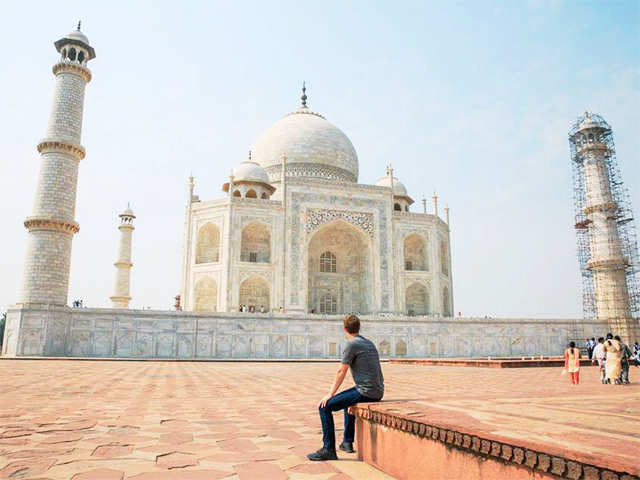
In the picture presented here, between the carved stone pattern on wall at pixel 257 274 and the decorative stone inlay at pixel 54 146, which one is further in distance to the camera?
the carved stone pattern on wall at pixel 257 274

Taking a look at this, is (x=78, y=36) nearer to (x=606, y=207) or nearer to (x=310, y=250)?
(x=310, y=250)

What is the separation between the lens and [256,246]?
24.8 m

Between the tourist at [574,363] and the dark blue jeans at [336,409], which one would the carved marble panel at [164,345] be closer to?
the tourist at [574,363]

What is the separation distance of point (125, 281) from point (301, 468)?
25616mm

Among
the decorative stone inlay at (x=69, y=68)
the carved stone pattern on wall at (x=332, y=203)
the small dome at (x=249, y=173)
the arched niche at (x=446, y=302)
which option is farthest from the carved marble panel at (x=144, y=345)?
the arched niche at (x=446, y=302)

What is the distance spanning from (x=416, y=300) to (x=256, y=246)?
868 centimetres

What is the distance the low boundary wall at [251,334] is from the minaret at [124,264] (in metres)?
9.67

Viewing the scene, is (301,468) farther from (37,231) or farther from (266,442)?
(37,231)

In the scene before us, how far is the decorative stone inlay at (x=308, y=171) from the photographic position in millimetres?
28562

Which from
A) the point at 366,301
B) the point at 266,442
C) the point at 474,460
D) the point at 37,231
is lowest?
the point at 266,442

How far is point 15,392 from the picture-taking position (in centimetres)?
594

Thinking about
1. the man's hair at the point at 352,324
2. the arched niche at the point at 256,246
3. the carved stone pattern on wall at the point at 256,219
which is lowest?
the man's hair at the point at 352,324

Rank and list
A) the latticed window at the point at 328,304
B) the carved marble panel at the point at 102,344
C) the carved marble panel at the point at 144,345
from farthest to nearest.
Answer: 1. the latticed window at the point at 328,304
2. the carved marble panel at the point at 144,345
3. the carved marble panel at the point at 102,344

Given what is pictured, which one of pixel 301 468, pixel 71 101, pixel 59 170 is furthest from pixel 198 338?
pixel 301 468
